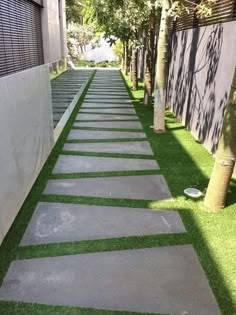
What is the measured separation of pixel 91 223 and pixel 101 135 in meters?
3.83

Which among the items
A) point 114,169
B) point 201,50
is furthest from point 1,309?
point 201,50

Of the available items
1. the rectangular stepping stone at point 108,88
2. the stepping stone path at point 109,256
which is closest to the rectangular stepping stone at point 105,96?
the rectangular stepping stone at point 108,88

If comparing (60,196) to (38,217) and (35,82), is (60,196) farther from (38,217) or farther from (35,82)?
(35,82)

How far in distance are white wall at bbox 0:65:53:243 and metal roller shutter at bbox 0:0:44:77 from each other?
2992mm

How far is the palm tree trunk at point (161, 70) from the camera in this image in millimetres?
6836

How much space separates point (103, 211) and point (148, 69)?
723cm

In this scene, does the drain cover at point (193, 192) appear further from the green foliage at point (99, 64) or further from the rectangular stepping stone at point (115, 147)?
the green foliage at point (99, 64)

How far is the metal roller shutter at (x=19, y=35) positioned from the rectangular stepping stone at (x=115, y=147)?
2547 millimetres

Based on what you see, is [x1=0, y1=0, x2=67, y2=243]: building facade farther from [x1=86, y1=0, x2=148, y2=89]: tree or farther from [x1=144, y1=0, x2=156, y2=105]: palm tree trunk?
[x1=144, y1=0, x2=156, y2=105]: palm tree trunk

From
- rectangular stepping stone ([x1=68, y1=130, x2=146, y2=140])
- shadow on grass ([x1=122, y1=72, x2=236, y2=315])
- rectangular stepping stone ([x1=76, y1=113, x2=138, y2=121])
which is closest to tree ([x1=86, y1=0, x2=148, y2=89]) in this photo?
rectangular stepping stone ([x1=76, y1=113, x2=138, y2=121])

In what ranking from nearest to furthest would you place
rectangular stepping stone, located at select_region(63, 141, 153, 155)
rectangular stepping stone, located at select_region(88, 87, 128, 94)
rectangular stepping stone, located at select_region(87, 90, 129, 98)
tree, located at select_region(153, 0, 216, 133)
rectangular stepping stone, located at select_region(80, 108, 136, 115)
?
rectangular stepping stone, located at select_region(63, 141, 153, 155) → tree, located at select_region(153, 0, 216, 133) → rectangular stepping stone, located at select_region(80, 108, 136, 115) → rectangular stepping stone, located at select_region(87, 90, 129, 98) → rectangular stepping stone, located at select_region(88, 87, 128, 94)

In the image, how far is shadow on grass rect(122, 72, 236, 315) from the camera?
2.93m

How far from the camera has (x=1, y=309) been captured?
8.39 feet

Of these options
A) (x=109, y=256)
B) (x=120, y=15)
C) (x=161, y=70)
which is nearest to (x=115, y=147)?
(x=161, y=70)
